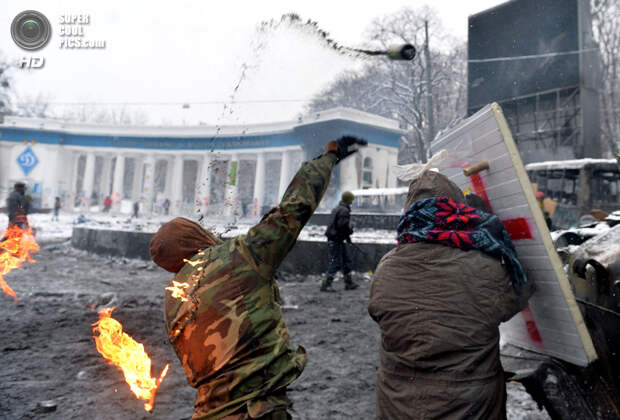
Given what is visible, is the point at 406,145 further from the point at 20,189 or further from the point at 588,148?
the point at 20,189

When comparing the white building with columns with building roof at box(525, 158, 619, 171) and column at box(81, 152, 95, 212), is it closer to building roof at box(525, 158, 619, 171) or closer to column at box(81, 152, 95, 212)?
column at box(81, 152, 95, 212)

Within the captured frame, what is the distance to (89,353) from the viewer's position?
4.26 m

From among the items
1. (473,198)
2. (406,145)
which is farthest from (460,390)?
(406,145)

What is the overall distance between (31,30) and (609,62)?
23080 millimetres

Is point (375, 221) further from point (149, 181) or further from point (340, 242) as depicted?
point (149, 181)

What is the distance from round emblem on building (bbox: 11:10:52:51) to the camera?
18.0ft

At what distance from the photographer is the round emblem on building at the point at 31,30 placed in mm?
5496

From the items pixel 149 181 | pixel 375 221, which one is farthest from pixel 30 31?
pixel 149 181

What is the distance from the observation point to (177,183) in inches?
1297

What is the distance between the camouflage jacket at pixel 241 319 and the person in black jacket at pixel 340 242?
19.4 feet

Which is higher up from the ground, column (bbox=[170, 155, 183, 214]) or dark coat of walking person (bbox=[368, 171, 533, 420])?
column (bbox=[170, 155, 183, 214])

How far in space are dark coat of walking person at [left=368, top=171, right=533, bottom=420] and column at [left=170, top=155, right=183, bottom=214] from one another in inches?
1245

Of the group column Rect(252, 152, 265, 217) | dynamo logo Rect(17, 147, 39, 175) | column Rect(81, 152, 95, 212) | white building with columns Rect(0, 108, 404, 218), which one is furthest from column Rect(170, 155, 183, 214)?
dynamo logo Rect(17, 147, 39, 175)

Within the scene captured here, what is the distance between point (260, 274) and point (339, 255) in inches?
241
